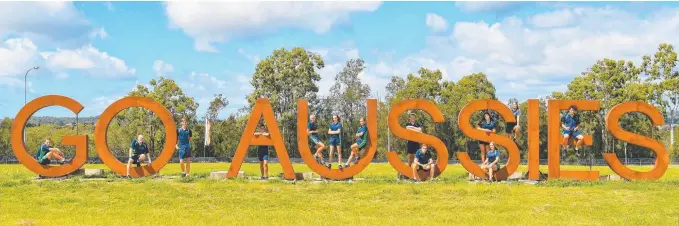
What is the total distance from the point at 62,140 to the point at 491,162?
13.4 m

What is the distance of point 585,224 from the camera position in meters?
13.6

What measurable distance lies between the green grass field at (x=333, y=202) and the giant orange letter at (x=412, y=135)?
63 cm

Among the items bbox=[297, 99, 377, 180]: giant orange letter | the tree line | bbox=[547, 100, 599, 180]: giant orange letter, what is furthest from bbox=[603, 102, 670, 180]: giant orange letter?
the tree line

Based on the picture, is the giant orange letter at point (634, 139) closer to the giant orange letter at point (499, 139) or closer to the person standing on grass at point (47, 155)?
the giant orange letter at point (499, 139)

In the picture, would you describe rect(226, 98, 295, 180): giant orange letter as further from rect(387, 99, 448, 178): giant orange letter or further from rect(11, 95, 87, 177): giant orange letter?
rect(11, 95, 87, 177): giant orange letter

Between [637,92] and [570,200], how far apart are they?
36.8 meters

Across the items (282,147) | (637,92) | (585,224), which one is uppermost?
(637,92)

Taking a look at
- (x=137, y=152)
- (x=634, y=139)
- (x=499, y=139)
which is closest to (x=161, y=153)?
(x=137, y=152)

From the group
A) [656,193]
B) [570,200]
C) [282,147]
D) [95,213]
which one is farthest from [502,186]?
[95,213]

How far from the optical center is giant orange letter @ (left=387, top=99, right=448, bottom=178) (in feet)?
64.8

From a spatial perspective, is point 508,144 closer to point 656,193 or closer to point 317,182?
point 656,193

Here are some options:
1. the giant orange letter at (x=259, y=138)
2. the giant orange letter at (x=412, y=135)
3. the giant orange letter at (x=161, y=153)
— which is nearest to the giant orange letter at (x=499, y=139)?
the giant orange letter at (x=412, y=135)

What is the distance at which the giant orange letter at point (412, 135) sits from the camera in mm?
19750

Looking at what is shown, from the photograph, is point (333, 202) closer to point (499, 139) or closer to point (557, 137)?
point (499, 139)
